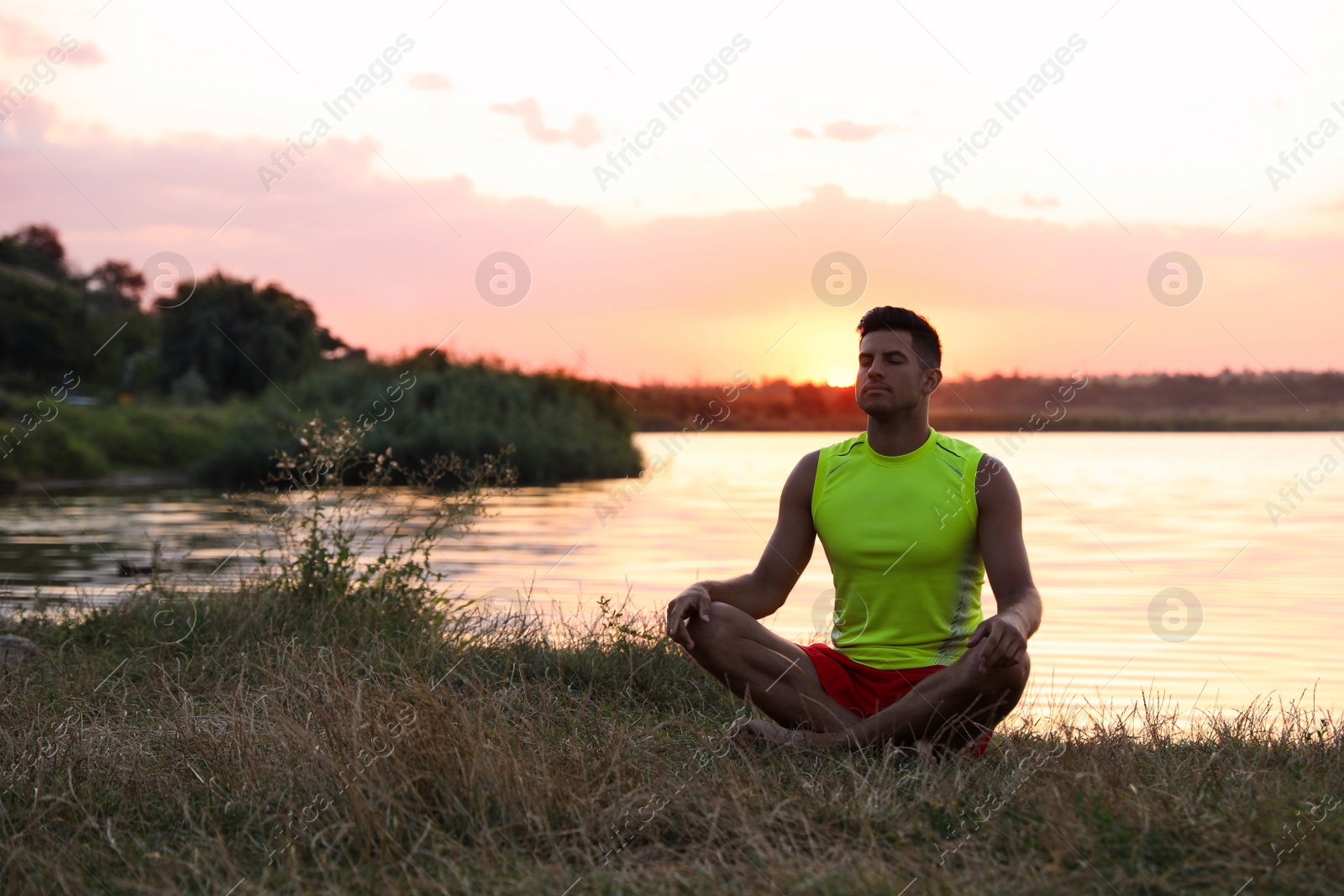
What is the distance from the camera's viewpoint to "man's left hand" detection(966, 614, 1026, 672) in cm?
372

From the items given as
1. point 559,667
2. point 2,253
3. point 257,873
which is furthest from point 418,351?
point 2,253

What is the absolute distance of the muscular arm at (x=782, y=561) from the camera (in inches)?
179

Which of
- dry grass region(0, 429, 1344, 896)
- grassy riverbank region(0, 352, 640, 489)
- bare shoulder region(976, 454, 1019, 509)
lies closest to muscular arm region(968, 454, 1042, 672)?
bare shoulder region(976, 454, 1019, 509)

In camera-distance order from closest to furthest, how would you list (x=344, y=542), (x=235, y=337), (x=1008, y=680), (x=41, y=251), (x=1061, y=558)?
Answer: (x=1008, y=680) → (x=344, y=542) → (x=1061, y=558) → (x=235, y=337) → (x=41, y=251)

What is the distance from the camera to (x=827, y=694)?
4344 mm

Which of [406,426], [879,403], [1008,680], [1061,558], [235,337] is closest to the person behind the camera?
[1008,680]

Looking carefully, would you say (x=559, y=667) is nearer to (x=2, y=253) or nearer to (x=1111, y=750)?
(x=1111, y=750)

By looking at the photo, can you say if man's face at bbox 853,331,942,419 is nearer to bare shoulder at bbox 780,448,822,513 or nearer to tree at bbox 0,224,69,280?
bare shoulder at bbox 780,448,822,513

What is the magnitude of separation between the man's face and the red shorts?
0.90 metres

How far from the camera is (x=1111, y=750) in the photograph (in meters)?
4.15

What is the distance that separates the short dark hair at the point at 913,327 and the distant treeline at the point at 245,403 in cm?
1712

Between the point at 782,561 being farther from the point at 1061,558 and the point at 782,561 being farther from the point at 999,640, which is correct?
the point at 1061,558

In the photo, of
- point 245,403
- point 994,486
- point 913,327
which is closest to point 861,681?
point 994,486

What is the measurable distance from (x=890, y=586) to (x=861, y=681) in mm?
352
